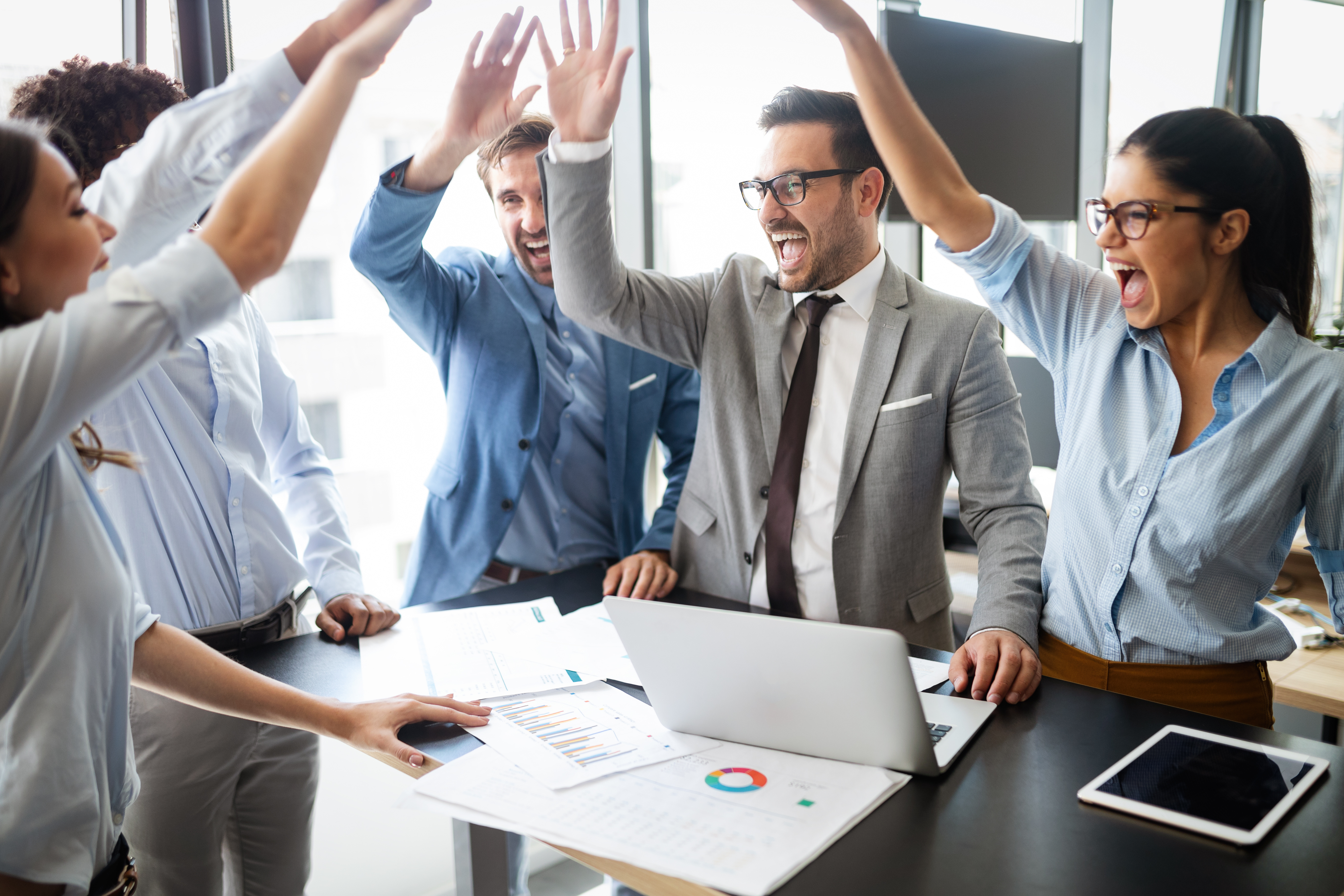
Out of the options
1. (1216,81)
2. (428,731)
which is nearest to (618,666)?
(428,731)

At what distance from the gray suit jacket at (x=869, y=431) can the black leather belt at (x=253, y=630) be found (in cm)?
76

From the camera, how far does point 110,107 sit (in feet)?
4.94

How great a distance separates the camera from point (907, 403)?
1756mm

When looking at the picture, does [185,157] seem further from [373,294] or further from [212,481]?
[373,294]

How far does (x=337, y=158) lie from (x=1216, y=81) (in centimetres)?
430

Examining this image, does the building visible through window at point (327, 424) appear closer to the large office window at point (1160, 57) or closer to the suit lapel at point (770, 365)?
the suit lapel at point (770, 365)

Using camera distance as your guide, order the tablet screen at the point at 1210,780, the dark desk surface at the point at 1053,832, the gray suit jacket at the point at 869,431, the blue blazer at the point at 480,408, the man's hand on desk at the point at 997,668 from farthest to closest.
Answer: the blue blazer at the point at 480,408, the gray suit jacket at the point at 869,431, the man's hand on desk at the point at 997,668, the tablet screen at the point at 1210,780, the dark desk surface at the point at 1053,832

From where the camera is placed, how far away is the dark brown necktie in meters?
1.79

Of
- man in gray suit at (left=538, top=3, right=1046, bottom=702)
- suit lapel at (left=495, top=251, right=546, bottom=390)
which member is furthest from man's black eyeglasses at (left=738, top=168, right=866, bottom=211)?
suit lapel at (left=495, top=251, right=546, bottom=390)

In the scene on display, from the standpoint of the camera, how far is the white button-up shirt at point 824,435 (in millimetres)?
1798

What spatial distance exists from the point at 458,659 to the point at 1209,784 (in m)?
1.06

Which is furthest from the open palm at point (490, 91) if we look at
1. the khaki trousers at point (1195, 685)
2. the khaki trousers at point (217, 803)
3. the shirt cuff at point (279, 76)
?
the khaki trousers at point (1195, 685)

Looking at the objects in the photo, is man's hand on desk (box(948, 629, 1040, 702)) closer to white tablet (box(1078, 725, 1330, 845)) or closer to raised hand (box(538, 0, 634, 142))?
white tablet (box(1078, 725, 1330, 845))

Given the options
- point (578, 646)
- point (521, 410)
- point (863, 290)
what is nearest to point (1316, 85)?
point (863, 290)
